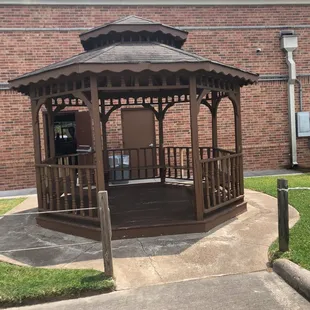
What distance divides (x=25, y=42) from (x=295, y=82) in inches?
355

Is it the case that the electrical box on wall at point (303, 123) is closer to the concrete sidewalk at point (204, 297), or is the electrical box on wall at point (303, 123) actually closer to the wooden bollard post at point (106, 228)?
the concrete sidewalk at point (204, 297)

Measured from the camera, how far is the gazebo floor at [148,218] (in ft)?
19.6

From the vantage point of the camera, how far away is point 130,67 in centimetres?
538

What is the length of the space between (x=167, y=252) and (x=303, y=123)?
9.43m

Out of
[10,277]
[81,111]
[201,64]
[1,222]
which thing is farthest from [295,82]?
[10,277]

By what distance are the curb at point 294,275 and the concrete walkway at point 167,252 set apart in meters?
0.24

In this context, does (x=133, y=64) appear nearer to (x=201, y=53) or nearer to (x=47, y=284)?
(x=47, y=284)

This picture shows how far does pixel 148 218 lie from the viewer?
656 cm

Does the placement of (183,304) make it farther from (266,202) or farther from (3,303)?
(266,202)

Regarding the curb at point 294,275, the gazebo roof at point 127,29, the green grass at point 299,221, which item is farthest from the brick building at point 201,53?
the curb at point 294,275

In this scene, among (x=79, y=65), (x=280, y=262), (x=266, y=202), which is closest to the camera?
(x=280, y=262)

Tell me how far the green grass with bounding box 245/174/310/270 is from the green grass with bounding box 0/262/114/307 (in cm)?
222

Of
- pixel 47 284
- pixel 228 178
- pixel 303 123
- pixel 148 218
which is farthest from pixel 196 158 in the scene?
pixel 303 123

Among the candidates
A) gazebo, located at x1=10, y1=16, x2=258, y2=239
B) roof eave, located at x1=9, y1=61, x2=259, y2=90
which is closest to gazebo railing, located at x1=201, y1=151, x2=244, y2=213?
gazebo, located at x1=10, y1=16, x2=258, y2=239
